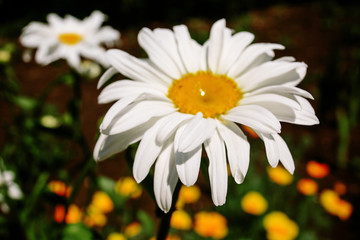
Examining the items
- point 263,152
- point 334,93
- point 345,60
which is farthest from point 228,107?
point 345,60

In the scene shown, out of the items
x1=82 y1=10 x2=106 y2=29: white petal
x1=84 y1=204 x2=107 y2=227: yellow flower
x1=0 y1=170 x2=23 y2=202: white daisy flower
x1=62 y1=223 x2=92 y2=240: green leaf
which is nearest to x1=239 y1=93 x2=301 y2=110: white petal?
x1=62 y1=223 x2=92 y2=240: green leaf

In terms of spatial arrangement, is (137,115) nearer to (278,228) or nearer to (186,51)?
(186,51)

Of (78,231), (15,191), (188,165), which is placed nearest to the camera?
(188,165)

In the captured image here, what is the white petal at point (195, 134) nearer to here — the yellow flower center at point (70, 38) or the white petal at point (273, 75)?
the white petal at point (273, 75)

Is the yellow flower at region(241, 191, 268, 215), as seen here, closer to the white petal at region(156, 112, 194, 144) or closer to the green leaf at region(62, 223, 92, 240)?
the green leaf at region(62, 223, 92, 240)

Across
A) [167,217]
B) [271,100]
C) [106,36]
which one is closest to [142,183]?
[167,217]

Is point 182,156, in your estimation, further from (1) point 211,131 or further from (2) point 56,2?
(2) point 56,2
